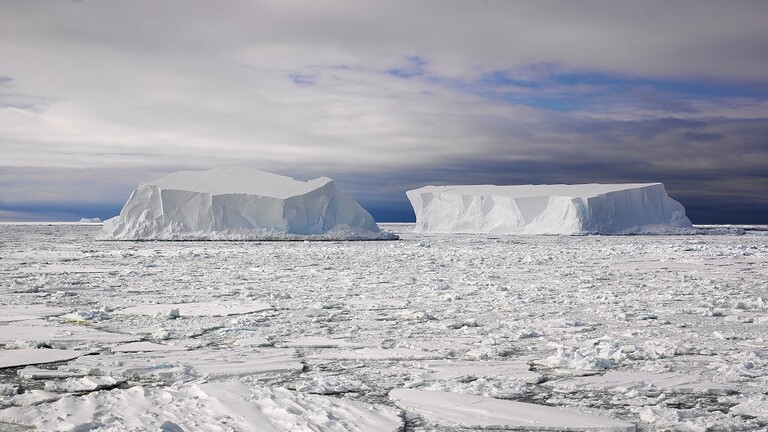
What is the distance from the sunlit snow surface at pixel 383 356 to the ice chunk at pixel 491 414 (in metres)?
0.01

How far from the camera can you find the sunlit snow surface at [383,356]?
322 cm

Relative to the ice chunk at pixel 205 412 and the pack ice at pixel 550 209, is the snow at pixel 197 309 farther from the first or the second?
the pack ice at pixel 550 209

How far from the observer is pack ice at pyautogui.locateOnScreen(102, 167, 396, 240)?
30.0 m

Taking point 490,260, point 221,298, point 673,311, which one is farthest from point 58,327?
point 490,260

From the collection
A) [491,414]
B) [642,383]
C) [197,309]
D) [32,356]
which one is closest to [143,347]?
[32,356]

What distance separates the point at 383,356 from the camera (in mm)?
4738

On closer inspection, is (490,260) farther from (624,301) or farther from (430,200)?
(430,200)

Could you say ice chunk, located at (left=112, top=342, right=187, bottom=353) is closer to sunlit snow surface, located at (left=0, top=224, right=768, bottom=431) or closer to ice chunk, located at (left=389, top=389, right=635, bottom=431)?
sunlit snow surface, located at (left=0, top=224, right=768, bottom=431)

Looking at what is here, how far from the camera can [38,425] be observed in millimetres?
3023

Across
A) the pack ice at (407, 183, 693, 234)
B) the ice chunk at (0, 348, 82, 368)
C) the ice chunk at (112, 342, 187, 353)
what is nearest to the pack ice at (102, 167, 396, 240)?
the pack ice at (407, 183, 693, 234)

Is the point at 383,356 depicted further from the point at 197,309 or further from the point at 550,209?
the point at 550,209

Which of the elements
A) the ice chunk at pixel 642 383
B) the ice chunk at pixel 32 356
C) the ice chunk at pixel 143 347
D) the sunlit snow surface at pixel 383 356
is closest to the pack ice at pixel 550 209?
the sunlit snow surface at pixel 383 356

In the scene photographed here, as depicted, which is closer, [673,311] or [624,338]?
[624,338]

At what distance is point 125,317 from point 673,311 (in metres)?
5.91
